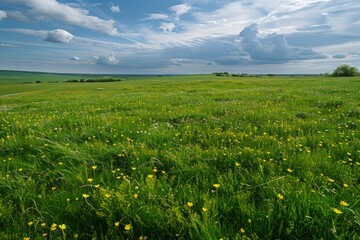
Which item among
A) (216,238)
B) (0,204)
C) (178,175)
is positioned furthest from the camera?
(178,175)

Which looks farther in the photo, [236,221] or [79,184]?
[79,184]

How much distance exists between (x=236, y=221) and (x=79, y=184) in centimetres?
227

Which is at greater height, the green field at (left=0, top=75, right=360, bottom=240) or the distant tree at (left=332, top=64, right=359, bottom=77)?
the distant tree at (left=332, top=64, right=359, bottom=77)

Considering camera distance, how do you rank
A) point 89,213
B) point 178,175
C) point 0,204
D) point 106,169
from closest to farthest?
point 89,213 → point 0,204 → point 178,175 → point 106,169

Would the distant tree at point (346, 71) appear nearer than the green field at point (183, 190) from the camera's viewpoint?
No

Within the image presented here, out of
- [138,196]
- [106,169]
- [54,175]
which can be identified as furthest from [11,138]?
[138,196]

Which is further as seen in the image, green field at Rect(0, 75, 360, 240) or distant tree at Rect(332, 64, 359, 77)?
distant tree at Rect(332, 64, 359, 77)

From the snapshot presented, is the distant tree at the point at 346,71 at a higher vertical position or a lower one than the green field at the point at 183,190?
higher

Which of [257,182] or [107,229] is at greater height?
[257,182]

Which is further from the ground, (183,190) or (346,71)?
(346,71)

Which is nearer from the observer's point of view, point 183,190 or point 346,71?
point 183,190

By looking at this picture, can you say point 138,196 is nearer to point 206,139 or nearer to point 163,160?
point 163,160

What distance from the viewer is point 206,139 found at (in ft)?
17.7

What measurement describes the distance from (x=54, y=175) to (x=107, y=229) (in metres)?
1.76
